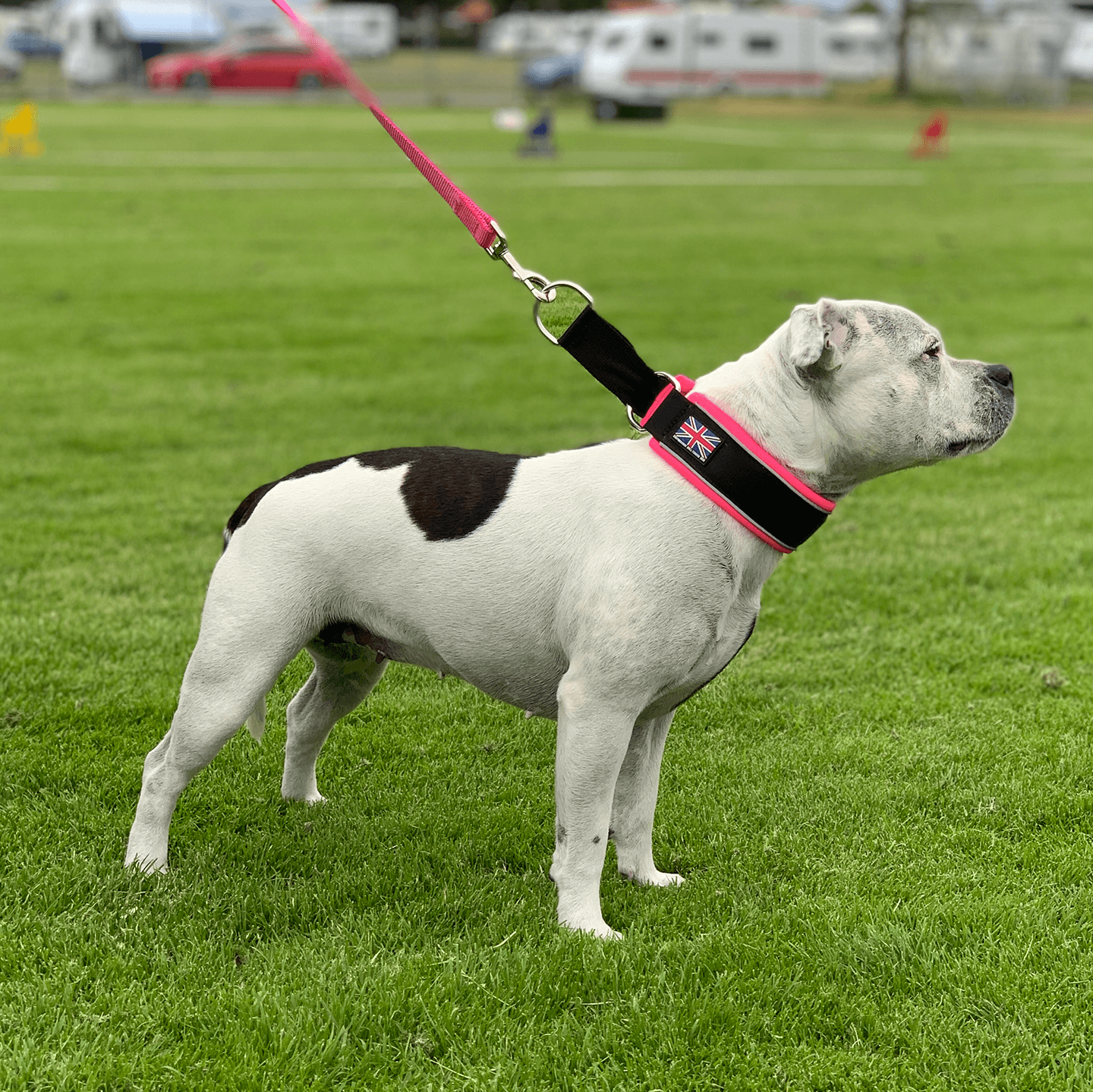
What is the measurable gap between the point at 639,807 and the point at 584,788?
54cm

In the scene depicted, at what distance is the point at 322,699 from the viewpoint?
412 cm

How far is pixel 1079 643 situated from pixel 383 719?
3056 millimetres

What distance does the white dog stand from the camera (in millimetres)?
3307

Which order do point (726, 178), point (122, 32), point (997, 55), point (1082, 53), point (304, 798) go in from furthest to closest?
point (1082, 53), point (122, 32), point (997, 55), point (726, 178), point (304, 798)

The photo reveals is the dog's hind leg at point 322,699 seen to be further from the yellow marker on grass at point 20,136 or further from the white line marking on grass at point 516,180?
the yellow marker on grass at point 20,136

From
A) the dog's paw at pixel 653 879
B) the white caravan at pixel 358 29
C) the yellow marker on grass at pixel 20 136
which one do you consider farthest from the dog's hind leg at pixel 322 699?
the white caravan at pixel 358 29

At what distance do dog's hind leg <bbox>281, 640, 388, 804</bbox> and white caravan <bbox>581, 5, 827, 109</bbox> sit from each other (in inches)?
1749

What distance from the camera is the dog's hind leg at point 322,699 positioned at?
400 centimetres

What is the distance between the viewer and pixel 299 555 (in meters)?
3.50

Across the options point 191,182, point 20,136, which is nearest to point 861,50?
point 20,136

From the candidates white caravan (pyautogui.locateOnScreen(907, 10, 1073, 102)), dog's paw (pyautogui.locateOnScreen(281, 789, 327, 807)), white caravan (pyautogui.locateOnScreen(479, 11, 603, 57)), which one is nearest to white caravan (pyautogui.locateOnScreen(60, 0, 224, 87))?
white caravan (pyautogui.locateOnScreen(479, 11, 603, 57))

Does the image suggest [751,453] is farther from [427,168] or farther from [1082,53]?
[1082,53]

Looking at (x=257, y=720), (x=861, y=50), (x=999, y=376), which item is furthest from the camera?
(x=861, y=50)

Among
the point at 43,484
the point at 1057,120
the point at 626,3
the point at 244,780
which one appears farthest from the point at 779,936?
the point at 626,3
